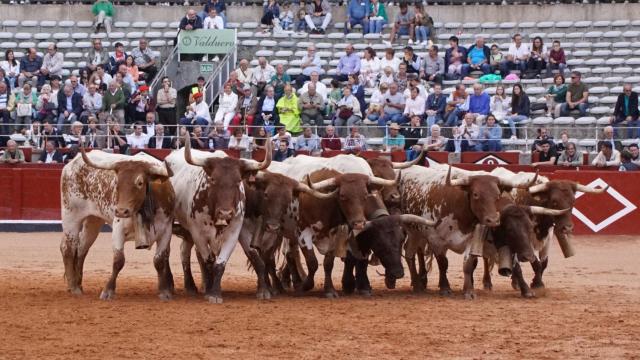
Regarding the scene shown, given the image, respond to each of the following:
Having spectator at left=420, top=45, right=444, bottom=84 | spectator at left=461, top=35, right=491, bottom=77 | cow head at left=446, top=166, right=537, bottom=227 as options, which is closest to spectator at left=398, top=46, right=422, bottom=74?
spectator at left=420, top=45, right=444, bottom=84

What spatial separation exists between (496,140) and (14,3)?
498 inches

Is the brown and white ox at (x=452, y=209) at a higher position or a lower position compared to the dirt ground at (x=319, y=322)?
higher

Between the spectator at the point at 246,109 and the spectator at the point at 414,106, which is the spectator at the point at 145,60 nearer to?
the spectator at the point at 246,109

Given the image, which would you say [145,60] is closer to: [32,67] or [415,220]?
[32,67]

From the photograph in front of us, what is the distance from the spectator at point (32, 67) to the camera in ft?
97.2

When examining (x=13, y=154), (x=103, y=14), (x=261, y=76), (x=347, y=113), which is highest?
(x=103, y=14)

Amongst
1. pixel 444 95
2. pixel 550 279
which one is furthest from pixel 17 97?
pixel 550 279

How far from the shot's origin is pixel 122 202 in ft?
51.6

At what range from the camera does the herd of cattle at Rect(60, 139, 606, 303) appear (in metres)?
16.1

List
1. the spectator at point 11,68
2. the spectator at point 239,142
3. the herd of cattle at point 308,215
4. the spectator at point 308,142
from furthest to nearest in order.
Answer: the spectator at point 11,68, the spectator at point 239,142, the spectator at point 308,142, the herd of cattle at point 308,215

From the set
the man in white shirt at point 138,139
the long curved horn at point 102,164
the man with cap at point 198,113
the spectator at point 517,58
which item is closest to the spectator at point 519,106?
the spectator at point 517,58

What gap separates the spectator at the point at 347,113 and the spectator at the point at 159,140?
2.99m

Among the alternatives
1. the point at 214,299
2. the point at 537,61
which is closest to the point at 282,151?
the point at 537,61

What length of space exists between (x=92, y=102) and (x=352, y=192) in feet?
41.7
